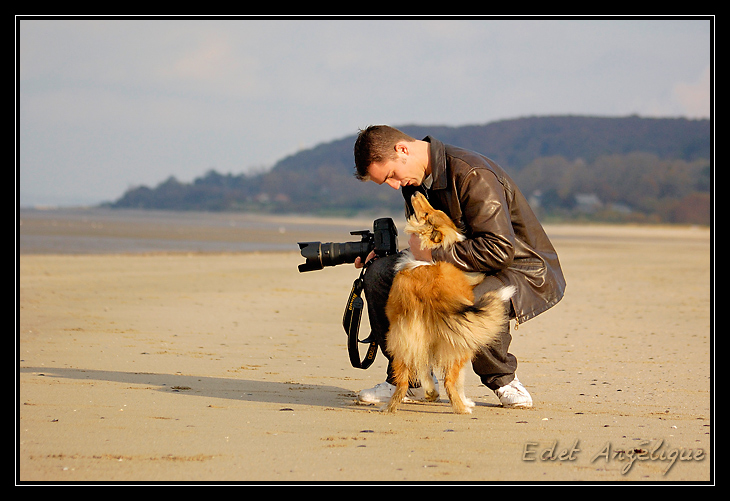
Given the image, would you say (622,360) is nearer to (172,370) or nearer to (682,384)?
(682,384)

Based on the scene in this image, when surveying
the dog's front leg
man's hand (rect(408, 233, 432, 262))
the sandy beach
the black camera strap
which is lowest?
the sandy beach

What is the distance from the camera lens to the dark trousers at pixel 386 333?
11.6ft

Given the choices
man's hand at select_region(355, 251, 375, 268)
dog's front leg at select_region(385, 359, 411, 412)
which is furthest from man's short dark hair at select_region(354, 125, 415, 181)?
dog's front leg at select_region(385, 359, 411, 412)

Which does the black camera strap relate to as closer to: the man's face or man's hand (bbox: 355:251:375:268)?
man's hand (bbox: 355:251:375:268)

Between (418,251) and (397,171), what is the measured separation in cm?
43

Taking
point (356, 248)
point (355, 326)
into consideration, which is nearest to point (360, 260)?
point (356, 248)

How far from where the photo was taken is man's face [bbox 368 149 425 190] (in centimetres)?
341

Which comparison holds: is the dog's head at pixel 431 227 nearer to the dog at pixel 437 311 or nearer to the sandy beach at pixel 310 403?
the dog at pixel 437 311

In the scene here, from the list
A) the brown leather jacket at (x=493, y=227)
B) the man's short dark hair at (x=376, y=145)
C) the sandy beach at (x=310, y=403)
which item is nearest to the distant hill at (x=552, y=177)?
the sandy beach at (x=310, y=403)

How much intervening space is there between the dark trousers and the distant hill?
62.2 m

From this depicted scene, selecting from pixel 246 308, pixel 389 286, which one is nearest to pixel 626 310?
pixel 246 308

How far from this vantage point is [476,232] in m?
3.35
